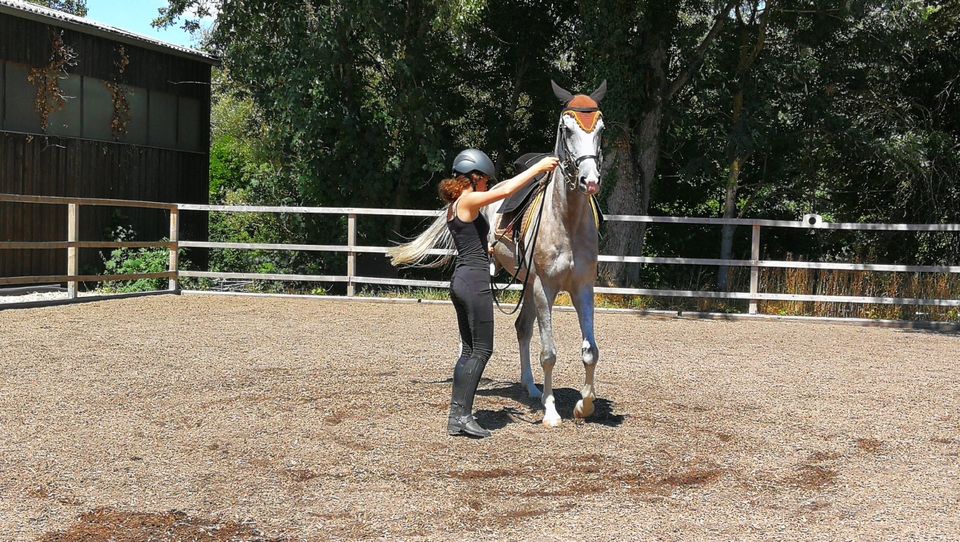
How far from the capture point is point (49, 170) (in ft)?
58.9

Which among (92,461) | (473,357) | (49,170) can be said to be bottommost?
(92,461)

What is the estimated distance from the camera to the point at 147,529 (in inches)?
159

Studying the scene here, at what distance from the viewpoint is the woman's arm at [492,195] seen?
5695 mm

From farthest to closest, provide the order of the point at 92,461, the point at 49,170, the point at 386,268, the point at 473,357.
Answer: the point at 386,268
the point at 49,170
the point at 473,357
the point at 92,461

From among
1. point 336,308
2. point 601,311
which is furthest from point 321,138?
point 601,311

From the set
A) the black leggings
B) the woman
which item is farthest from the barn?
the black leggings

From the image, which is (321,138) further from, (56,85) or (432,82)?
(56,85)

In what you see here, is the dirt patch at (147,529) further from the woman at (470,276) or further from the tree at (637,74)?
the tree at (637,74)

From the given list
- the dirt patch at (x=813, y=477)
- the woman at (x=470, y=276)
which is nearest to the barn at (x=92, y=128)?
the woman at (x=470, y=276)

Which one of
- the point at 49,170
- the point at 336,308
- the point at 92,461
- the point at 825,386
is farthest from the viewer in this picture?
the point at 49,170

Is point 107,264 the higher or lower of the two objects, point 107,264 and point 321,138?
the lower

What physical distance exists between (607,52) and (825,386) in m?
9.36

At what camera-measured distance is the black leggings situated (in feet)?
19.3

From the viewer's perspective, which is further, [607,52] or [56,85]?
[56,85]
